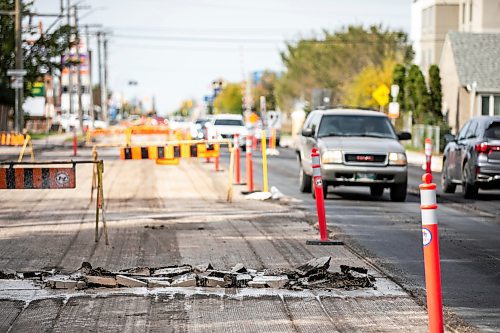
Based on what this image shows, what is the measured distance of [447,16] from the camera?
76.4 m

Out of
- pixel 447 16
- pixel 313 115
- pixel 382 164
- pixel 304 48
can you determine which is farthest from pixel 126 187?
pixel 304 48

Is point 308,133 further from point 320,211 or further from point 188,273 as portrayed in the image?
point 188,273

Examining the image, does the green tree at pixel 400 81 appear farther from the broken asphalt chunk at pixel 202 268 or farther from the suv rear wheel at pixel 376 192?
the broken asphalt chunk at pixel 202 268

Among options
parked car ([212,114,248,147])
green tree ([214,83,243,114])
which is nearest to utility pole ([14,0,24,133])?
parked car ([212,114,248,147])

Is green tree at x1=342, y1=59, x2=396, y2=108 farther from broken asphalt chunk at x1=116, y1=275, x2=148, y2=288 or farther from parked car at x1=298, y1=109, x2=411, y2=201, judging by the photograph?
broken asphalt chunk at x1=116, y1=275, x2=148, y2=288

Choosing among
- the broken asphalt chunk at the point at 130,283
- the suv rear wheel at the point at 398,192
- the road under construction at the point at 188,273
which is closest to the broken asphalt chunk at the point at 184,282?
the road under construction at the point at 188,273

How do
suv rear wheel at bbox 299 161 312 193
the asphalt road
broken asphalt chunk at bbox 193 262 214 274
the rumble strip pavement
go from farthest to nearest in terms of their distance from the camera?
suv rear wheel at bbox 299 161 312 193
broken asphalt chunk at bbox 193 262 214 274
the asphalt road
the rumble strip pavement

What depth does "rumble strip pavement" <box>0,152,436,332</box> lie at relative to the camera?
920cm

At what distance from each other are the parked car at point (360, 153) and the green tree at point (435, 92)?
34.9 m

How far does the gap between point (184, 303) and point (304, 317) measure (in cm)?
114

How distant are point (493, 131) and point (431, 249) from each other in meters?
16.6

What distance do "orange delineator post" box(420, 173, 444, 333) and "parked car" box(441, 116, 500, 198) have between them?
15823mm

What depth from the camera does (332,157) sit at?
2242 centimetres

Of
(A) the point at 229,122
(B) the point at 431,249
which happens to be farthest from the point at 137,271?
(A) the point at 229,122
